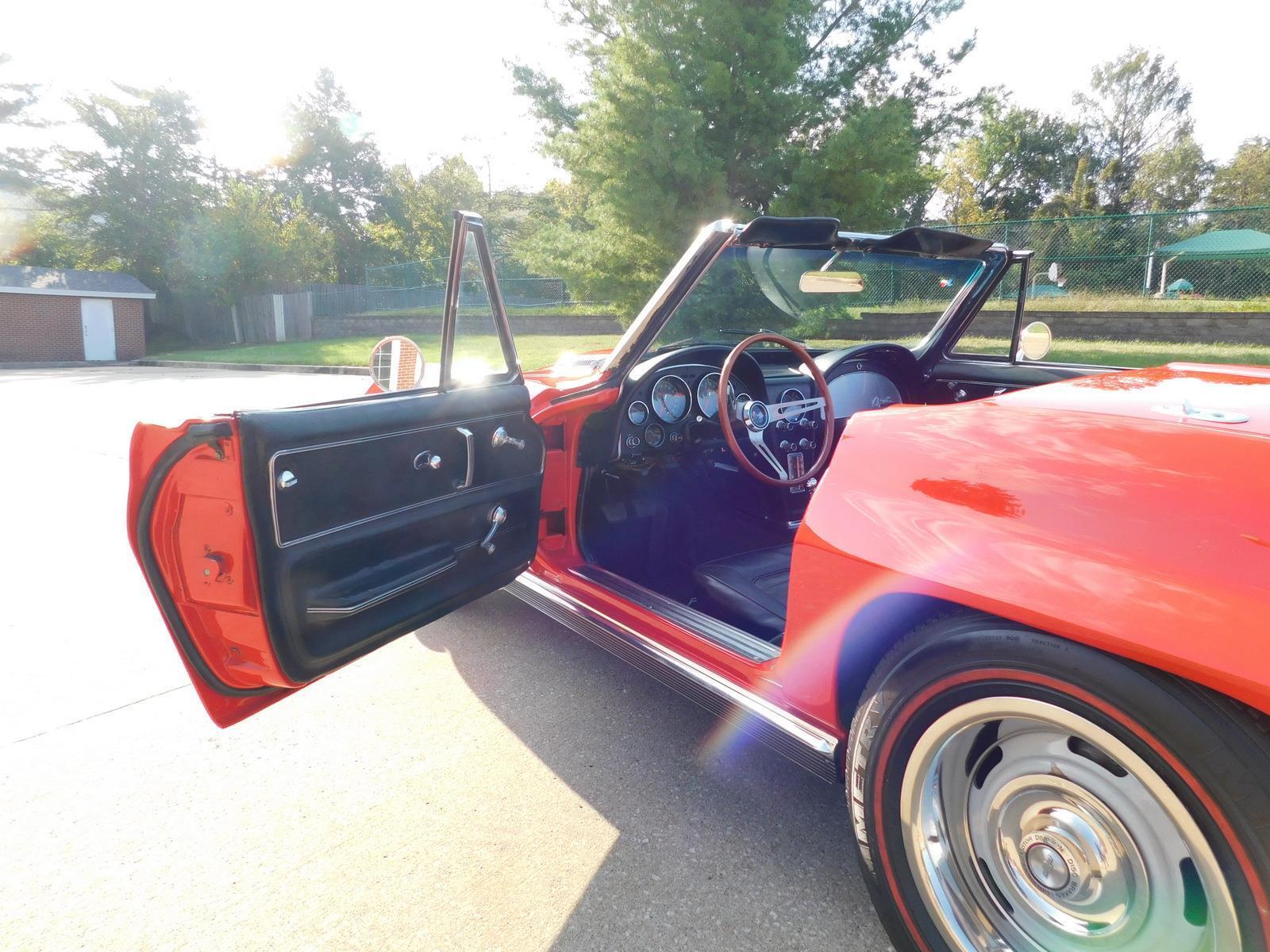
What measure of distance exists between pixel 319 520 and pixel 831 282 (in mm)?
1999

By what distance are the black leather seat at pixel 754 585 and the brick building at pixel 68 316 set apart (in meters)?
32.0

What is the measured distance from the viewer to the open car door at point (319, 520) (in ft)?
5.92

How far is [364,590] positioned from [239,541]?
1.11 feet

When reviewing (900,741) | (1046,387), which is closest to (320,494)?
(900,741)

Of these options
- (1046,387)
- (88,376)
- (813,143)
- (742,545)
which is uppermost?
(813,143)

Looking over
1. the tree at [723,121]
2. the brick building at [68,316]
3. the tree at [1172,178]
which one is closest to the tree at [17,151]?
the brick building at [68,316]

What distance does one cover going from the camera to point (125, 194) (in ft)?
108

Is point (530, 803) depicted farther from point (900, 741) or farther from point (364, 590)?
point (900, 741)

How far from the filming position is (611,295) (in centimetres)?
1324

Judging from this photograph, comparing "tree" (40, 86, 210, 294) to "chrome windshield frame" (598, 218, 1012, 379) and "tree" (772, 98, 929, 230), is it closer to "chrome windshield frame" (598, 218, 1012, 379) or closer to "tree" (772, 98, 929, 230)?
"tree" (772, 98, 929, 230)

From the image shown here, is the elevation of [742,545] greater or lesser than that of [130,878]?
greater

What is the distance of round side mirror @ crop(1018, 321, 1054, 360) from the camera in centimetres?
337

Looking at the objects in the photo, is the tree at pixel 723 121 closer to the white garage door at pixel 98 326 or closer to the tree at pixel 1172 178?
the white garage door at pixel 98 326

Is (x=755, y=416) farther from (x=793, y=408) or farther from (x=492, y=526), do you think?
(x=492, y=526)
